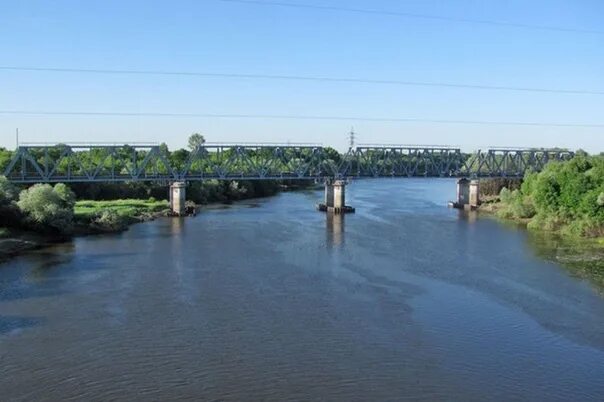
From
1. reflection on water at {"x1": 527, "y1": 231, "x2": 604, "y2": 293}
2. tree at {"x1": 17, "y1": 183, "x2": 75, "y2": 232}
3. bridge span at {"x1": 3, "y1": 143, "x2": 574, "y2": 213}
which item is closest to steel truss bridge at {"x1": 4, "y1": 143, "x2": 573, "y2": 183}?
bridge span at {"x1": 3, "y1": 143, "x2": 574, "y2": 213}

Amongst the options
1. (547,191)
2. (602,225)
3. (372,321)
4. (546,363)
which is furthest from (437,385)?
(547,191)

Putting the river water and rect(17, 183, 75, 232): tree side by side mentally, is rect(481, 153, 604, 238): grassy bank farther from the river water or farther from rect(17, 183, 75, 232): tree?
rect(17, 183, 75, 232): tree

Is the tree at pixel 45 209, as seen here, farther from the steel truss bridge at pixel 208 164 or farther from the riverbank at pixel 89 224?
the steel truss bridge at pixel 208 164

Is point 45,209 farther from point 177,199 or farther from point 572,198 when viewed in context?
point 572,198

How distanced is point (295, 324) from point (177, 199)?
44.7 metres

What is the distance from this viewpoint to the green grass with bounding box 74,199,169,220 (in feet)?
187

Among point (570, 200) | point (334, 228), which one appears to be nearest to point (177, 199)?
point (334, 228)

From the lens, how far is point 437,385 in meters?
20.6

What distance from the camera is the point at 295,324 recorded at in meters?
26.4

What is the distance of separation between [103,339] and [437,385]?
12.3 meters

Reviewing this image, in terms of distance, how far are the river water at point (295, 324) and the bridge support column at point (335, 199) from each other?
89.3 feet

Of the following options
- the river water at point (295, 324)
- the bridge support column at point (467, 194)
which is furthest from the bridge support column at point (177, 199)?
the bridge support column at point (467, 194)

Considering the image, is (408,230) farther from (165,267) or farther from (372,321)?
(372,321)

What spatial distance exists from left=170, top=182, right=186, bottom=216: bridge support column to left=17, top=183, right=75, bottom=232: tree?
1929cm
